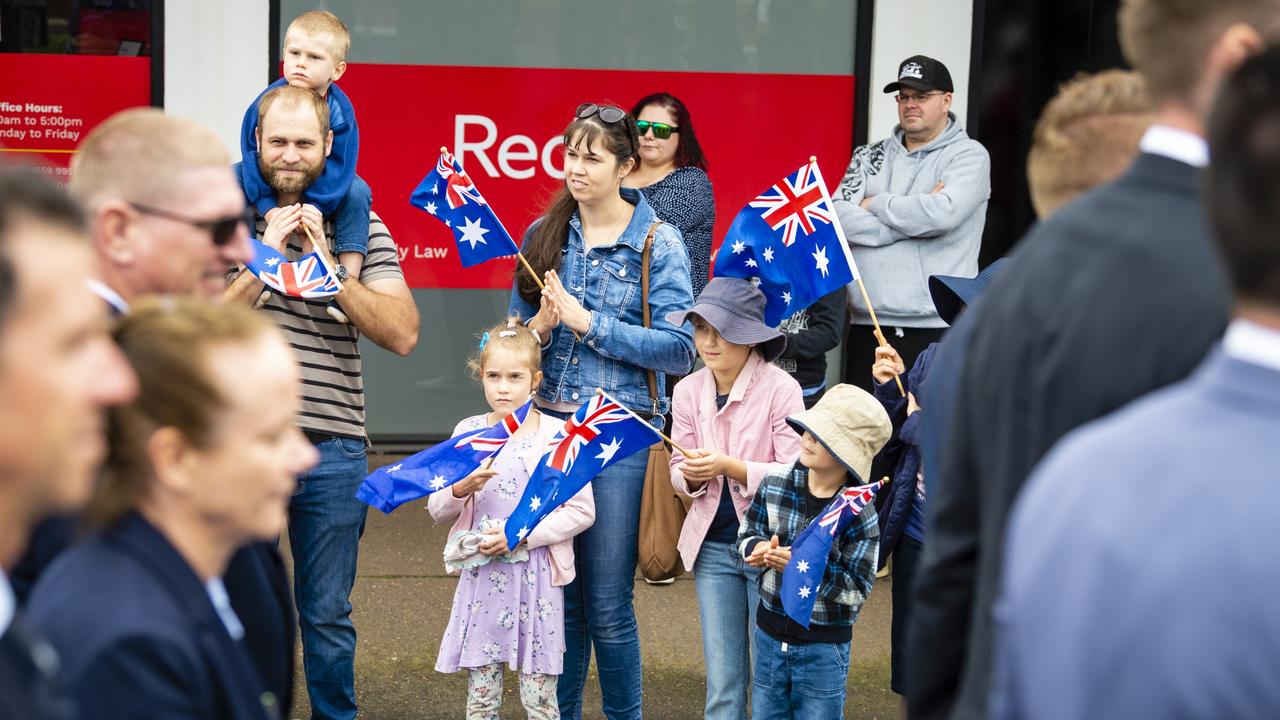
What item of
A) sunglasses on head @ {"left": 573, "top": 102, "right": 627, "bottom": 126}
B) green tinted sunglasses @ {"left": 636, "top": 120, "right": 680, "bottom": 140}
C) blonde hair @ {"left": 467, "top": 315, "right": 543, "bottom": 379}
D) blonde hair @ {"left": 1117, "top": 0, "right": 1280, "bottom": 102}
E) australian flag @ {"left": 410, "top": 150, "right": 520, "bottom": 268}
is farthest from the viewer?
green tinted sunglasses @ {"left": 636, "top": 120, "right": 680, "bottom": 140}

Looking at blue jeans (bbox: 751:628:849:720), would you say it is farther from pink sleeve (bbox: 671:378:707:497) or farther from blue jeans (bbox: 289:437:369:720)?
blue jeans (bbox: 289:437:369:720)

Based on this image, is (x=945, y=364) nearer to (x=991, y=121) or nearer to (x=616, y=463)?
(x=616, y=463)

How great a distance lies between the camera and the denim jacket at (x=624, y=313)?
4875mm

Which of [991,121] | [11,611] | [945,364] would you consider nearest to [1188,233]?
[945,364]

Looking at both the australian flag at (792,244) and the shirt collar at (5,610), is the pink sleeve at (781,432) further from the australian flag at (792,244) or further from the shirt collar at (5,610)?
the shirt collar at (5,610)

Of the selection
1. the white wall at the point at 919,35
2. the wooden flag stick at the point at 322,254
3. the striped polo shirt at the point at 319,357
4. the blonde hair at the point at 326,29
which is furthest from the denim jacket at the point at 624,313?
the white wall at the point at 919,35

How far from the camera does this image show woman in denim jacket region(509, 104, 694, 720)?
15.7 feet

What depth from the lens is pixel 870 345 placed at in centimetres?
723

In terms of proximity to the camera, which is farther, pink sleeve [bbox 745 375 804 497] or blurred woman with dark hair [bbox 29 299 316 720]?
pink sleeve [bbox 745 375 804 497]

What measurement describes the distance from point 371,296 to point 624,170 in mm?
1023

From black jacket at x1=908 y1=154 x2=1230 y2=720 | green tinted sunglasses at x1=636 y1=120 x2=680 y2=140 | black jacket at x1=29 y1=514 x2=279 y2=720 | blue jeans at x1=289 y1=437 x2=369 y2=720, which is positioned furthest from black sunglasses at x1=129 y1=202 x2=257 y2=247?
green tinted sunglasses at x1=636 y1=120 x2=680 y2=140

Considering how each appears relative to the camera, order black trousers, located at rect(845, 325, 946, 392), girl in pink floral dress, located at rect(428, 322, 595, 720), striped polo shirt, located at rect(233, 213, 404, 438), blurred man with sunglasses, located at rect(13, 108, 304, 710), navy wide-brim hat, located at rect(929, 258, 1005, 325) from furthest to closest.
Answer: black trousers, located at rect(845, 325, 946, 392) → girl in pink floral dress, located at rect(428, 322, 595, 720) → striped polo shirt, located at rect(233, 213, 404, 438) → navy wide-brim hat, located at rect(929, 258, 1005, 325) → blurred man with sunglasses, located at rect(13, 108, 304, 710)

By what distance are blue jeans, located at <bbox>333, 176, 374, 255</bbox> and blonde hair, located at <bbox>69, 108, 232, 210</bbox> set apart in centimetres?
185

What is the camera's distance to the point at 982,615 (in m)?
2.19
